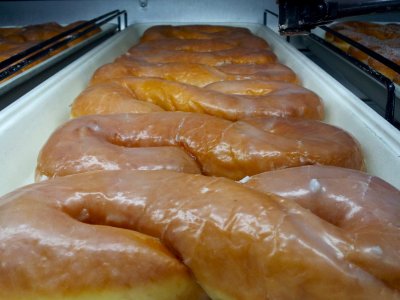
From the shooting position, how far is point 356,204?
0.91 metres

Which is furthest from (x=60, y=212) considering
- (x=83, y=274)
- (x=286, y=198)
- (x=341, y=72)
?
(x=341, y=72)

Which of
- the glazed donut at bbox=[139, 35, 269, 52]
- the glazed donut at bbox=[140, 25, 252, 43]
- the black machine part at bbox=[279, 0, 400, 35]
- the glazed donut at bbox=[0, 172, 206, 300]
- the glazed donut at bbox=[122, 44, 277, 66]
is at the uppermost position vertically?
the black machine part at bbox=[279, 0, 400, 35]

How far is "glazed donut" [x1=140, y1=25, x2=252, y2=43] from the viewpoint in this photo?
2.87 metres

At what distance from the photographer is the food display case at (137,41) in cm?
130

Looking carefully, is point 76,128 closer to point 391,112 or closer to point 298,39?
point 391,112

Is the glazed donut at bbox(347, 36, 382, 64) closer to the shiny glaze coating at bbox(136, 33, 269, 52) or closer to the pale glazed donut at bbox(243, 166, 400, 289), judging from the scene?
the shiny glaze coating at bbox(136, 33, 269, 52)

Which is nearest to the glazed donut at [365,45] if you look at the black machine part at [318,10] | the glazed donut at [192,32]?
the glazed donut at [192,32]

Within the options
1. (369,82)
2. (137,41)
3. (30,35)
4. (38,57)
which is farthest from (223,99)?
(30,35)

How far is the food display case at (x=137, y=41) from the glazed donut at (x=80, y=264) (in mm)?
482

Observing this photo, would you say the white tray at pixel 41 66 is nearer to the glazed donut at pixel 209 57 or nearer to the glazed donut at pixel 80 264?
the glazed donut at pixel 209 57

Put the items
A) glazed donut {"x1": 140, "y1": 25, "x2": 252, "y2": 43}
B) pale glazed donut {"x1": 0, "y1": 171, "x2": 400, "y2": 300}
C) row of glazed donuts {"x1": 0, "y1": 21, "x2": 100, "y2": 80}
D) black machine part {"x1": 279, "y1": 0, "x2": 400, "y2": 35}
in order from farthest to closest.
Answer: glazed donut {"x1": 140, "y1": 25, "x2": 252, "y2": 43}, row of glazed donuts {"x1": 0, "y1": 21, "x2": 100, "y2": 80}, black machine part {"x1": 279, "y1": 0, "x2": 400, "y2": 35}, pale glazed donut {"x1": 0, "y1": 171, "x2": 400, "y2": 300}

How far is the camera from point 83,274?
815mm

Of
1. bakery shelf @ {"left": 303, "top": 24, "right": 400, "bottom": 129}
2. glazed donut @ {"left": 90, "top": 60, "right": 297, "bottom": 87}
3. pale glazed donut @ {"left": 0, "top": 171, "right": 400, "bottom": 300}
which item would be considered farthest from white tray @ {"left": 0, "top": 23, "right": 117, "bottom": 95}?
bakery shelf @ {"left": 303, "top": 24, "right": 400, "bottom": 129}

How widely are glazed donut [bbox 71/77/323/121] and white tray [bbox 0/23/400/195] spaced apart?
0.27 ft
